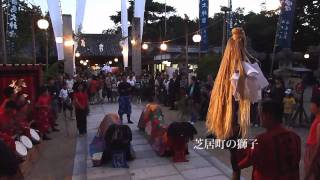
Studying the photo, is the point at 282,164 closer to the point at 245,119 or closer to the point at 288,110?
the point at 245,119

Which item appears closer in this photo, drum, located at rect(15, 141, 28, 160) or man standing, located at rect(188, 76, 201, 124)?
drum, located at rect(15, 141, 28, 160)

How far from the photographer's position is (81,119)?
42.6 ft

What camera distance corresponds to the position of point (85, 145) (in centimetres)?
1146

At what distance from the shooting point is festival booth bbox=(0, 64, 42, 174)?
27.2 ft

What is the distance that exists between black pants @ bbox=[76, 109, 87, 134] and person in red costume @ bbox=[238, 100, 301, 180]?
9634 millimetres

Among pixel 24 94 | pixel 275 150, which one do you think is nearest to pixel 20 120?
pixel 24 94

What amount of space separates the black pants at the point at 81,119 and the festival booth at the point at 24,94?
1.38m

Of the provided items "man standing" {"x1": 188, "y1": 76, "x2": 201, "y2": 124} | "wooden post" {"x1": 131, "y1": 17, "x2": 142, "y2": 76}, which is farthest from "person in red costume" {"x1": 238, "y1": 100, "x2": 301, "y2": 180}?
"wooden post" {"x1": 131, "y1": 17, "x2": 142, "y2": 76}

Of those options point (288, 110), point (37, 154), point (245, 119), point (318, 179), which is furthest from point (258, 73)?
point (288, 110)

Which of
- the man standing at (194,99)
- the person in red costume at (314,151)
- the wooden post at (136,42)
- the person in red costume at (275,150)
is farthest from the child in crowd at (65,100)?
the person in red costume at (275,150)

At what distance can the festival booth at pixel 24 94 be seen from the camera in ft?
27.2

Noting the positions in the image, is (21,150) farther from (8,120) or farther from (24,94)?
(24,94)

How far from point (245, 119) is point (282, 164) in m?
1.03

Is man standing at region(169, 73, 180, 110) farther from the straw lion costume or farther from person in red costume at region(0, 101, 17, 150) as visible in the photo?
the straw lion costume
